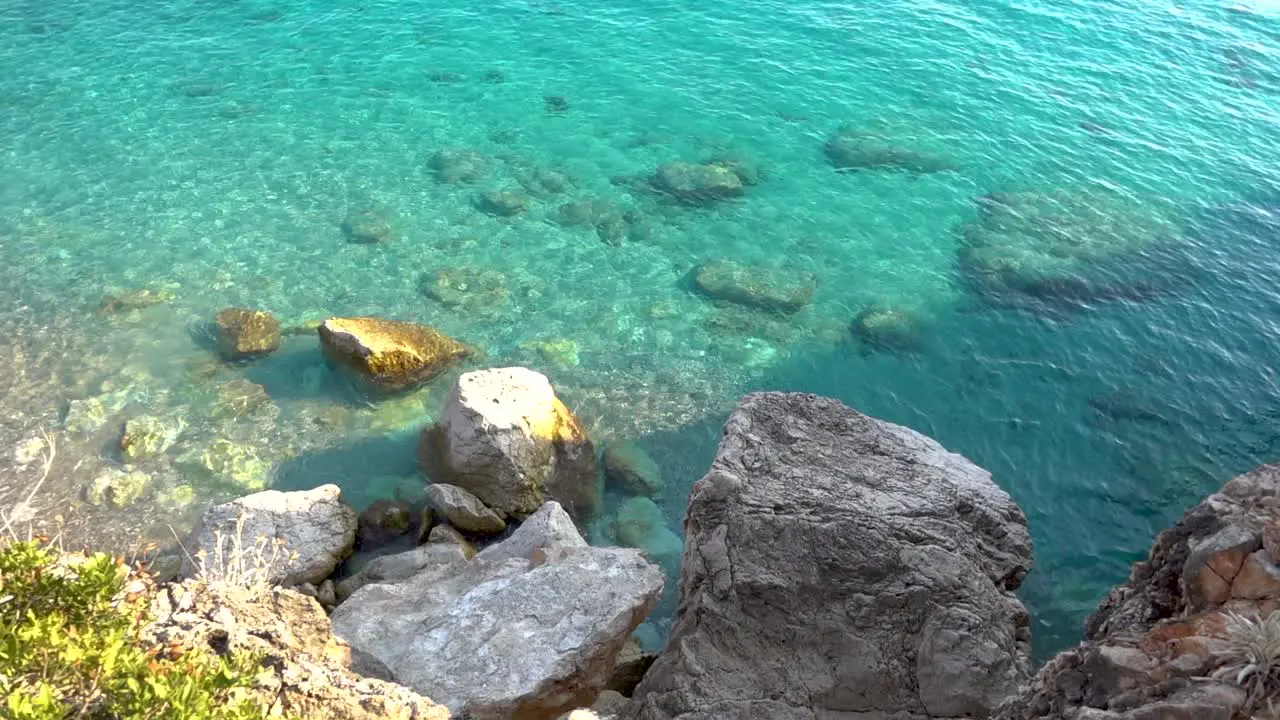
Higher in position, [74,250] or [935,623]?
[935,623]

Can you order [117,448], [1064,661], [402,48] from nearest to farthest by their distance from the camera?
[1064,661]
[117,448]
[402,48]

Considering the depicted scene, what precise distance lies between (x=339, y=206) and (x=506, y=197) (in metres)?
4.79

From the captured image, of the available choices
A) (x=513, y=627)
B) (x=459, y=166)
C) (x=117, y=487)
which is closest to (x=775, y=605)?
(x=513, y=627)

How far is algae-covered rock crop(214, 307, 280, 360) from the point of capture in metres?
21.9

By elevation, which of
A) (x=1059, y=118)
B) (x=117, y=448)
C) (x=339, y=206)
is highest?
(x=1059, y=118)

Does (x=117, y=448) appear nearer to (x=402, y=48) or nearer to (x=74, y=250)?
(x=74, y=250)

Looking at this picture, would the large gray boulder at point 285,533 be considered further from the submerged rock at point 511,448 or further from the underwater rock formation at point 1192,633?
the underwater rock formation at point 1192,633

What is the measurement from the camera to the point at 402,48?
34812 mm

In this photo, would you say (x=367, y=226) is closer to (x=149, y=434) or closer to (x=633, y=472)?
(x=149, y=434)

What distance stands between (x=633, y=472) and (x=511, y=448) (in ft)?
9.02

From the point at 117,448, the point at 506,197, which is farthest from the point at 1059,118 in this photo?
the point at 117,448

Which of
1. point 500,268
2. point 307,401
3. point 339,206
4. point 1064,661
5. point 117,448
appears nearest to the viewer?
point 1064,661

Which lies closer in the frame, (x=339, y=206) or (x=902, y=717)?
(x=902, y=717)

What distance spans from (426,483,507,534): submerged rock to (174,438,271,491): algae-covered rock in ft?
12.9
